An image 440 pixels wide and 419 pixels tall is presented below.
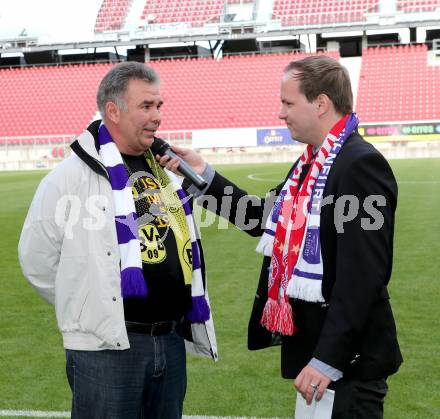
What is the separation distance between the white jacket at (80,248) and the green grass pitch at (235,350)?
204cm

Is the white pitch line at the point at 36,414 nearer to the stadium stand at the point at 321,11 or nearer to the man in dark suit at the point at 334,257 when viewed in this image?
the man in dark suit at the point at 334,257

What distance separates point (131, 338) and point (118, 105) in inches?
34.6

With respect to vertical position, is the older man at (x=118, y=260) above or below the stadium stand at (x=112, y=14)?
below

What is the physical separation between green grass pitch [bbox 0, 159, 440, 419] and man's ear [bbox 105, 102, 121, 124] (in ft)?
7.49

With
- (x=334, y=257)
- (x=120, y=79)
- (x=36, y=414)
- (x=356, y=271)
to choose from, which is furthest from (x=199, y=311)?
(x=36, y=414)

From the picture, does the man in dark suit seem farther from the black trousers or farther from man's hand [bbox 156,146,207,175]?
man's hand [bbox 156,146,207,175]

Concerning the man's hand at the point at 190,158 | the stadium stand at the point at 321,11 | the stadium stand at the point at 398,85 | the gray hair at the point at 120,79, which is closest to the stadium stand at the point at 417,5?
the stadium stand at the point at 321,11

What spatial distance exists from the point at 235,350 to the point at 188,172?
2.95 m

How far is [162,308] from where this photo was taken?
2.74 metres

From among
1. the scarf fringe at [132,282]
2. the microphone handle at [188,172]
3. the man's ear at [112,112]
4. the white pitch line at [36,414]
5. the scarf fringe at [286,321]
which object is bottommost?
the white pitch line at [36,414]

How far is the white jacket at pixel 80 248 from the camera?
100 inches

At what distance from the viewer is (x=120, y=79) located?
2.73 meters

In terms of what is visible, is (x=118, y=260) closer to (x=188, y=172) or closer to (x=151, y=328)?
(x=151, y=328)

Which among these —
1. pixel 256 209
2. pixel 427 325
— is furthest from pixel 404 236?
pixel 256 209
